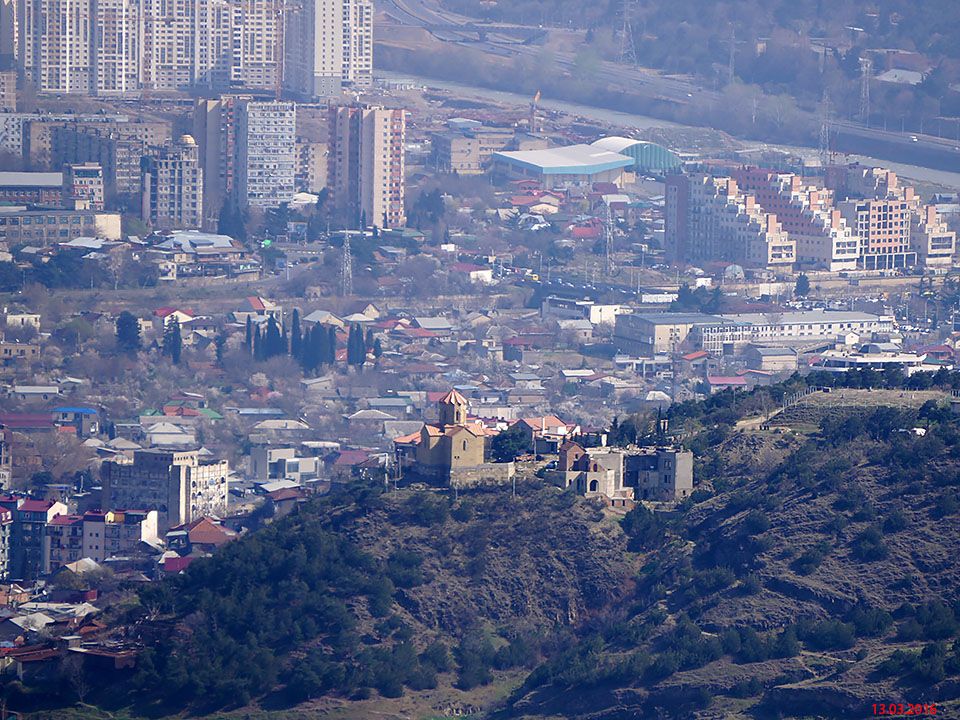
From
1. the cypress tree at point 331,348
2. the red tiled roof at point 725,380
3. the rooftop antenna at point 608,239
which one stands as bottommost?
the red tiled roof at point 725,380

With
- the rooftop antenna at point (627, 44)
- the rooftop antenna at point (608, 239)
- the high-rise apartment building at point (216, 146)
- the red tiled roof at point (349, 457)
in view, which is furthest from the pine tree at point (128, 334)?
the rooftop antenna at point (627, 44)

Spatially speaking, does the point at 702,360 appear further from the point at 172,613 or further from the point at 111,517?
the point at 172,613

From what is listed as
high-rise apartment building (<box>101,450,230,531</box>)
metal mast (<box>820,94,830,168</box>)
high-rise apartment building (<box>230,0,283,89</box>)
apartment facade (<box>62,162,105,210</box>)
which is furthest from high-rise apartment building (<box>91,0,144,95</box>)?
high-rise apartment building (<box>101,450,230,531</box>)

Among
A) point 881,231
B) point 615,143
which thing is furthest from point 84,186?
point 881,231

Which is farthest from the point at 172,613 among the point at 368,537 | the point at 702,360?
the point at 702,360

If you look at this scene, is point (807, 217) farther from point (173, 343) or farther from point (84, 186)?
point (173, 343)

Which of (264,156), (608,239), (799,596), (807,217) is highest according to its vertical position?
(264,156)

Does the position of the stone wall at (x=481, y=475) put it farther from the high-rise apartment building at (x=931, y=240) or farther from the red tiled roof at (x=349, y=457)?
the high-rise apartment building at (x=931, y=240)
